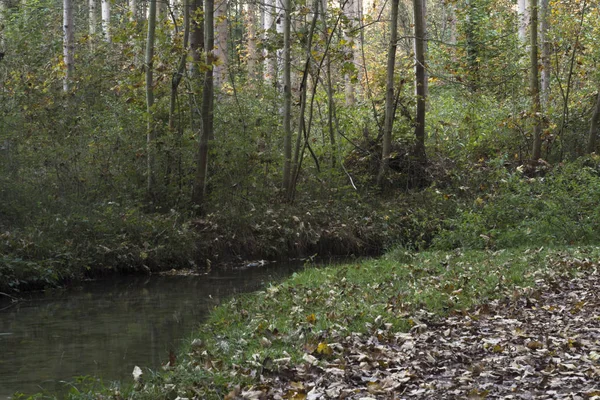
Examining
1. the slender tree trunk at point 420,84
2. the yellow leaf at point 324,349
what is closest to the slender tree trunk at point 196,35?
the slender tree trunk at point 420,84

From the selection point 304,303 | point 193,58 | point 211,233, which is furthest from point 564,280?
point 193,58

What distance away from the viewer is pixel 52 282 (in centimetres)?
1258

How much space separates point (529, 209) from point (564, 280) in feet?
17.6

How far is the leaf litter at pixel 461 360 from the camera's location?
5438 mm

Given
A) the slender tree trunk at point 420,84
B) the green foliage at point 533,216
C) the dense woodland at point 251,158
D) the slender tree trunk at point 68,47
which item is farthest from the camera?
the slender tree trunk at point 68,47

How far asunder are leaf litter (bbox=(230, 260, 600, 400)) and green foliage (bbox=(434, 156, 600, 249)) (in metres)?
6.15

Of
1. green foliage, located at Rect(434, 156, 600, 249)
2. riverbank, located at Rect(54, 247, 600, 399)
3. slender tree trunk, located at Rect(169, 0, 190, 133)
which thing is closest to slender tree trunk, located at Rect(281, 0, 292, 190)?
slender tree trunk, located at Rect(169, 0, 190, 133)

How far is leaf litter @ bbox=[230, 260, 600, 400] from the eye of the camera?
5438 millimetres

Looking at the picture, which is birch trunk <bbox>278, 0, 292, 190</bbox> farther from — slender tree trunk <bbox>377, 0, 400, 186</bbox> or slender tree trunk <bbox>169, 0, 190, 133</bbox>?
slender tree trunk <bbox>377, 0, 400, 186</bbox>

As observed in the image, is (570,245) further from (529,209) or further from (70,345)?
(70,345)

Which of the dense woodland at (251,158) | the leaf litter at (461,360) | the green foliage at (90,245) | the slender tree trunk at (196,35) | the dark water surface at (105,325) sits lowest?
the dark water surface at (105,325)

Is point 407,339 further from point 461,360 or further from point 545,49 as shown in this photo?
point 545,49

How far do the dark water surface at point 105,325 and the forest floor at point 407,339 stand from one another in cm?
74

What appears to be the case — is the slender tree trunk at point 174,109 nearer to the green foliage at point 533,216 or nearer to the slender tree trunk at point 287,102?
the slender tree trunk at point 287,102
